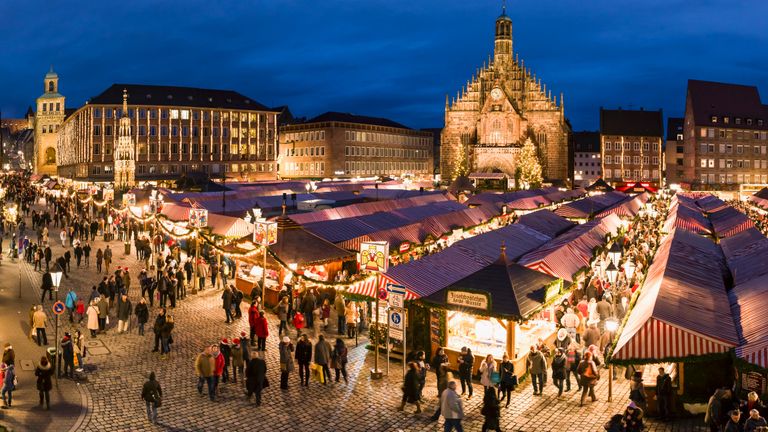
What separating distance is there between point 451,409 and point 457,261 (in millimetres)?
8827

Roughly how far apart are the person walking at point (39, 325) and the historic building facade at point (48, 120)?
12819 centimetres

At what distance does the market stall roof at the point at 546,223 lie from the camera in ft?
99.8

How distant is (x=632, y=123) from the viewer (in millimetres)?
105000

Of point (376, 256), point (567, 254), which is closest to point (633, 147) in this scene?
point (567, 254)

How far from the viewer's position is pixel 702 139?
311 ft

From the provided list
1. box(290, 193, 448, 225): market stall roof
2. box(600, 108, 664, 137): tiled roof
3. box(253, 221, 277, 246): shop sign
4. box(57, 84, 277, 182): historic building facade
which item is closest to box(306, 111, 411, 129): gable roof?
box(57, 84, 277, 182): historic building facade

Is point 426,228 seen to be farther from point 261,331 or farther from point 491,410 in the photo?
point 491,410

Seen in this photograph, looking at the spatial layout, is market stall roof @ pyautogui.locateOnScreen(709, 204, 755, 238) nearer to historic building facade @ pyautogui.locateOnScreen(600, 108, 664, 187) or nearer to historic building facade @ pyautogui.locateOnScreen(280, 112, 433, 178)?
historic building facade @ pyautogui.locateOnScreen(600, 108, 664, 187)

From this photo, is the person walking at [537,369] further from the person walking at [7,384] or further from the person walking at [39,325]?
the person walking at [39,325]

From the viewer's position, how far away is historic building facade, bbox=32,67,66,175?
432 feet

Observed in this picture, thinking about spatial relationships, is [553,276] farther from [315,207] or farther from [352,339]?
[315,207]

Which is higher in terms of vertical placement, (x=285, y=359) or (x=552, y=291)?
(x=552, y=291)

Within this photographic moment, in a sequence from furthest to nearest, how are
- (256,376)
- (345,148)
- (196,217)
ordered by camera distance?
(345,148)
(196,217)
(256,376)

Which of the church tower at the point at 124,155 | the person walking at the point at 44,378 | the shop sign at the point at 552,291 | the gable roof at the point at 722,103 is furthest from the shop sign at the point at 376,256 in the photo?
the gable roof at the point at 722,103
